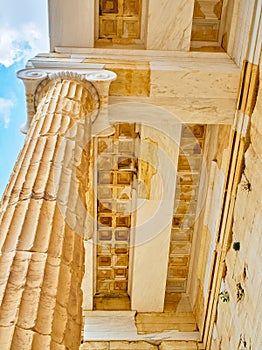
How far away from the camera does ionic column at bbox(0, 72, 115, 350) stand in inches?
72.3

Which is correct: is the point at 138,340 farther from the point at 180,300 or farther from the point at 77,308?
the point at 77,308

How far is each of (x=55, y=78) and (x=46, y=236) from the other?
2248 millimetres

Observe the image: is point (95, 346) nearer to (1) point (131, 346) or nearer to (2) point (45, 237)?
(1) point (131, 346)

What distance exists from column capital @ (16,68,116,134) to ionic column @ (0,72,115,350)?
70 cm

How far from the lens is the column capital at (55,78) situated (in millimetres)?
4117

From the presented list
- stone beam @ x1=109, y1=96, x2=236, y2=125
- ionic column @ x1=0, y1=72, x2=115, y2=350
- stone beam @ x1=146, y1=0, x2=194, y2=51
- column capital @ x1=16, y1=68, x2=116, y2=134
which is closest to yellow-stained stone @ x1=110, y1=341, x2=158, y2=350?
stone beam @ x1=109, y1=96, x2=236, y2=125

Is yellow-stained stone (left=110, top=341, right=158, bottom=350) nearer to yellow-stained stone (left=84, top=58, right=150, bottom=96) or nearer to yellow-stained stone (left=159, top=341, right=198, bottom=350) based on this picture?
yellow-stained stone (left=159, top=341, right=198, bottom=350)

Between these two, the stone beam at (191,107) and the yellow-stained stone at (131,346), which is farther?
the yellow-stained stone at (131,346)

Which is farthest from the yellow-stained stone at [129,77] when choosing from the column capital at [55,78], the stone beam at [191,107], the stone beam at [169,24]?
the stone beam at [169,24]

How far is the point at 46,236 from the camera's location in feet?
7.41

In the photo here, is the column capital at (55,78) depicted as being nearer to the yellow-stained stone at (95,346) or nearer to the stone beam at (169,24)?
the stone beam at (169,24)

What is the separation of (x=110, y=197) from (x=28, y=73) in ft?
8.30

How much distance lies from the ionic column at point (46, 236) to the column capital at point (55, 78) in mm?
→ 696

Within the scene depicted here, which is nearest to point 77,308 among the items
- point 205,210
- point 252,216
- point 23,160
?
point 23,160
